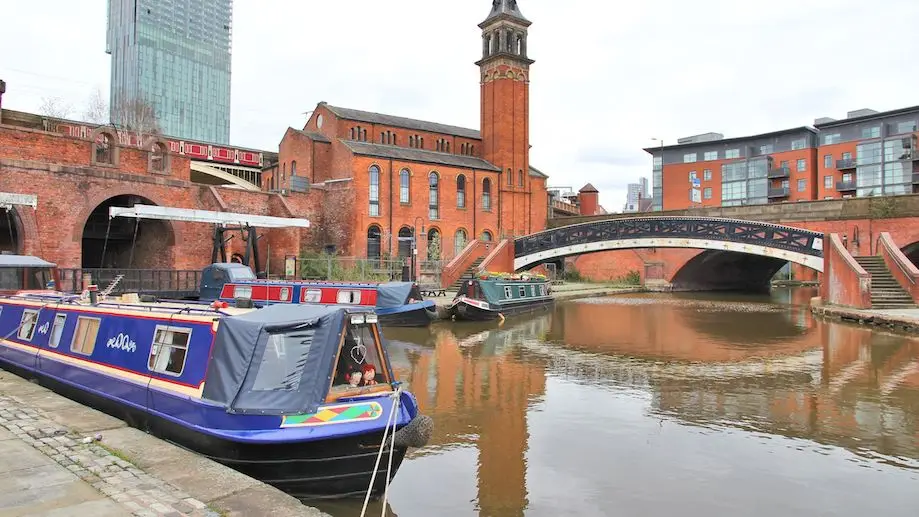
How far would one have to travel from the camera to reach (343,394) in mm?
5871

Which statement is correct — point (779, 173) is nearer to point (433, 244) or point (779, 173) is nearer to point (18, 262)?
point (433, 244)

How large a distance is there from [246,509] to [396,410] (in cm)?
172

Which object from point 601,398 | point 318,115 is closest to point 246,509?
point 601,398

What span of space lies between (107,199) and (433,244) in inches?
628

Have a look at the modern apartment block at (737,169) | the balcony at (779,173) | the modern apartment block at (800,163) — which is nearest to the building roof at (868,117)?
the modern apartment block at (800,163)

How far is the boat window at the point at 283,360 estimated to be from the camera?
19.0 feet

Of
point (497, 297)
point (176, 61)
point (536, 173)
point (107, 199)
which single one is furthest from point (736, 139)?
point (176, 61)

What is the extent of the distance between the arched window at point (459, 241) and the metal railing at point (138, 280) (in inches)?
638

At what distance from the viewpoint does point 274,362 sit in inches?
232

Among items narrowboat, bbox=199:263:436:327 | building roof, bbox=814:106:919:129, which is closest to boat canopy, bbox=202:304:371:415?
narrowboat, bbox=199:263:436:327

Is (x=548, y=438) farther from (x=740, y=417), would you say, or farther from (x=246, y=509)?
(x=246, y=509)

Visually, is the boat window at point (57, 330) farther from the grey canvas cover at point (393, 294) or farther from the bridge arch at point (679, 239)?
the bridge arch at point (679, 239)

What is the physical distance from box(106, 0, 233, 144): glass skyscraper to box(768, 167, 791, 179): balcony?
71140 millimetres

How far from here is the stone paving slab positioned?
4199 millimetres
